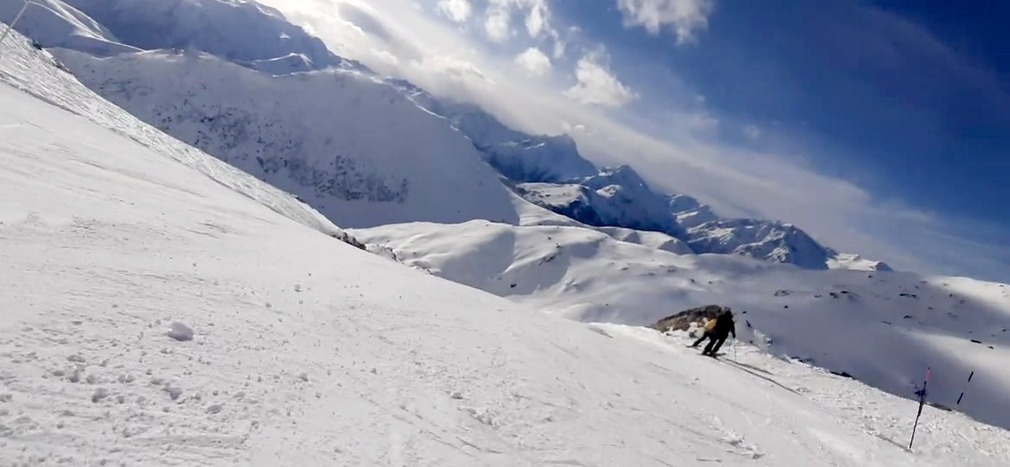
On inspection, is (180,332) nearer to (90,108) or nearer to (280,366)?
(280,366)

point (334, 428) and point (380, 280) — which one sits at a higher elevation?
point (380, 280)

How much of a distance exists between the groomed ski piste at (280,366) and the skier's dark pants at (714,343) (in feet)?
18.8

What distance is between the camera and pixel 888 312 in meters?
183

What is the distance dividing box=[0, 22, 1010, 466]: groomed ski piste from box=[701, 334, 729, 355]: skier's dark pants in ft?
18.8

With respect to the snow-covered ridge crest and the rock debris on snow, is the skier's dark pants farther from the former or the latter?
the snow-covered ridge crest

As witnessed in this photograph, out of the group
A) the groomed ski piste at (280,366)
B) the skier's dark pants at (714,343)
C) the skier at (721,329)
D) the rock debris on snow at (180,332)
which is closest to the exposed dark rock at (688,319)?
the skier's dark pants at (714,343)

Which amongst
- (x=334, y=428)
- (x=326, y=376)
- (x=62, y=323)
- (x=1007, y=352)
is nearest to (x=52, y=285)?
(x=62, y=323)

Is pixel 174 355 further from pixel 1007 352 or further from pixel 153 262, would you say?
pixel 1007 352

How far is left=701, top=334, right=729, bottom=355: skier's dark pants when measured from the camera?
2792 centimetres

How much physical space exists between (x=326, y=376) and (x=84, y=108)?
31.2m

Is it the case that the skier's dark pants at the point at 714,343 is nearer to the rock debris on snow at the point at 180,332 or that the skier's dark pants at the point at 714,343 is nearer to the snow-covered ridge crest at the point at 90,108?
the rock debris on snow at the point at 180,332

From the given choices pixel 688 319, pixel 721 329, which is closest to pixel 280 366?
pixel 721 329

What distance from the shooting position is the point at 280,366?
8.36 meters

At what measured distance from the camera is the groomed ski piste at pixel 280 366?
6039mm
